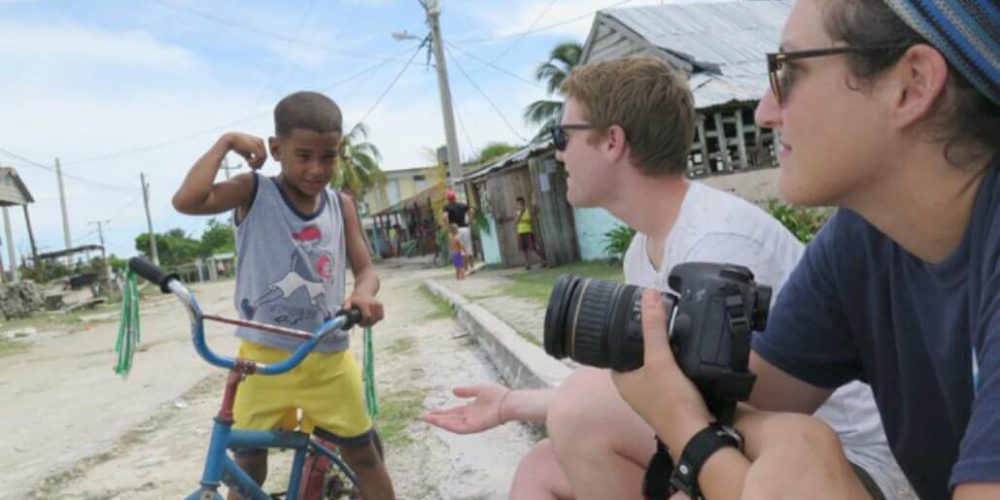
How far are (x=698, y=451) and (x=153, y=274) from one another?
1.40 m

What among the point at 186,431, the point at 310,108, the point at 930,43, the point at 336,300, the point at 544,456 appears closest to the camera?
the point at 930,43

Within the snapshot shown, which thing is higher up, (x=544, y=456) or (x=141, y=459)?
(x=544, y=456)

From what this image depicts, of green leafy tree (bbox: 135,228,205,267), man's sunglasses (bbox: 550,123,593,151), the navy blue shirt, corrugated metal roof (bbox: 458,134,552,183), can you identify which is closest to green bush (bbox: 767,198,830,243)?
corrugated metal roof (bbox: 458,134,552,183)

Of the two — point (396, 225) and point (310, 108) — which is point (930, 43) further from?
point (396, 225)

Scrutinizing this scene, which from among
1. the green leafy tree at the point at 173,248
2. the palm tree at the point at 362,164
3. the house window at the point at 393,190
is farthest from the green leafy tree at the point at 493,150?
the green leafy tree at the point at 173,248

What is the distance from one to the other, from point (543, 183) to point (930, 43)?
12.3m

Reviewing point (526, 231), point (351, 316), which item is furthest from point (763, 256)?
point (526, 231)

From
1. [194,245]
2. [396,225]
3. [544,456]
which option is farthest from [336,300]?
[194,245]

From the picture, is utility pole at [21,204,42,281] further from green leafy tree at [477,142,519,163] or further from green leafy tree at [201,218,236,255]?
green leafy tree at [201,218,236,255]

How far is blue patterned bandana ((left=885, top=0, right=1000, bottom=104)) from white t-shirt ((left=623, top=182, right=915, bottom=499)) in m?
0.74

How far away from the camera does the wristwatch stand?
1.15 m

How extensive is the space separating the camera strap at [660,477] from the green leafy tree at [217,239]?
63.7 meters

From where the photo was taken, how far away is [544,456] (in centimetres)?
188

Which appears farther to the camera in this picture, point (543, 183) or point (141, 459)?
point (543, 183)
